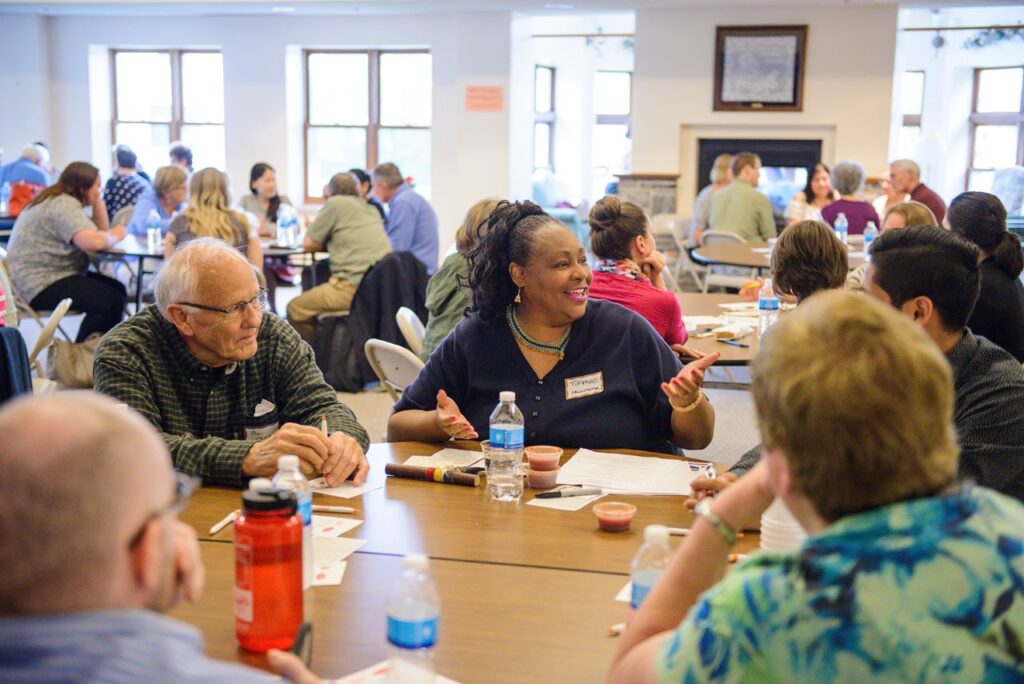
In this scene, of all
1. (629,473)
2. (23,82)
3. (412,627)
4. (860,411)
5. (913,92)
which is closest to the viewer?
(860,411)

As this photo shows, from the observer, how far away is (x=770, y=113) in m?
11.3

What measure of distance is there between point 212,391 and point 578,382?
0.90 metres

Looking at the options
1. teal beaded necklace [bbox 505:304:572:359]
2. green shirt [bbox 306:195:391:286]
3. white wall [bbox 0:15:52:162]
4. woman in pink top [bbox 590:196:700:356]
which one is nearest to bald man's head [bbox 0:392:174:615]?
teal beaded necklace [bbox 505:304:572:359]

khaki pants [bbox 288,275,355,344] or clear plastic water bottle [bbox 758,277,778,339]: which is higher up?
clear plastic water bottle [bbox 758,277,778,339]

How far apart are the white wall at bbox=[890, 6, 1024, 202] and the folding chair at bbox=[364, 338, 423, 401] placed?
1177cm

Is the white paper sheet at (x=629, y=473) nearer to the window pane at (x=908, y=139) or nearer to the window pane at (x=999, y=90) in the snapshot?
the window pane at (x=908, y=139)

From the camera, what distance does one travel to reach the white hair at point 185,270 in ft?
8.20

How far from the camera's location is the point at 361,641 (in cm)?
159

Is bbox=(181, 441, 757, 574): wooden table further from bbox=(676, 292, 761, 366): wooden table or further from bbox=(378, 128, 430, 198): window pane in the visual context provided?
bbox=(378, 128, 430, 198): window pane

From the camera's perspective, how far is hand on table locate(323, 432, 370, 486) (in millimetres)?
2346

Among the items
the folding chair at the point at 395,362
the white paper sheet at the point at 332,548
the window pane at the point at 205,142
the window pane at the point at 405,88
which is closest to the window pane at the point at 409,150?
the window pane at the point at 405,88

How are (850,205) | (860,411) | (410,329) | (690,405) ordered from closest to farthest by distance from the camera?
(860,411) < (690,405) < (410,329) < (850,205)

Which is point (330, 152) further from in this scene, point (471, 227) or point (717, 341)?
point (717, 341)

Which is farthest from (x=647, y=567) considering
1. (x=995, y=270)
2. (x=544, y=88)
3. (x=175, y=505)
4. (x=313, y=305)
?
(x=544, y=88)
